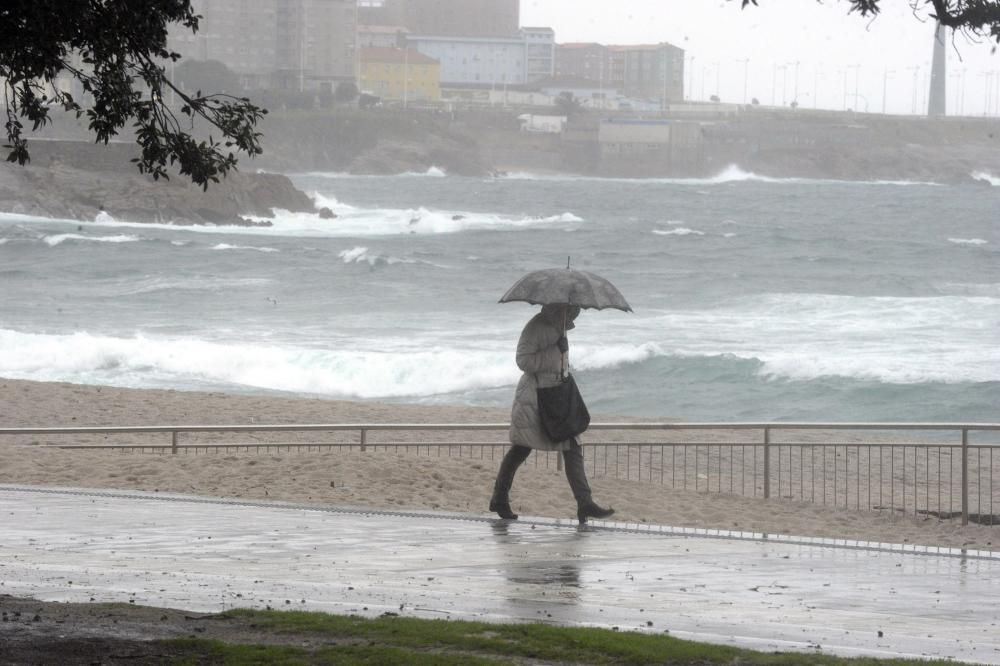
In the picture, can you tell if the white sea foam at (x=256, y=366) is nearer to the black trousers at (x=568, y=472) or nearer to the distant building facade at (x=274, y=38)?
the black trousers at (x=568, y=472)

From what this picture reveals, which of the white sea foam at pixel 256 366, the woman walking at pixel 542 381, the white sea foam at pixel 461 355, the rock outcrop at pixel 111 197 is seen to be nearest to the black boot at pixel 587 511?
the woman walking at pixel 542 381

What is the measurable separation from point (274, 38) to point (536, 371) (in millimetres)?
174562

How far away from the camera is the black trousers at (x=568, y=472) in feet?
38.2

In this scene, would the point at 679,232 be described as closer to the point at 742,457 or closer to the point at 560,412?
the point at 742,457

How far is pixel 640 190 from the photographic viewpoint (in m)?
144

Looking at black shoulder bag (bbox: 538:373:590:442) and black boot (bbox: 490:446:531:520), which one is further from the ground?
black shoulder bag (bbox: 538:373:590:442)

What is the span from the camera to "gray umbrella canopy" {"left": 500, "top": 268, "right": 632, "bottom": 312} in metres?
11.4

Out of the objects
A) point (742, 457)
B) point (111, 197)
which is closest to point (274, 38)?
point (111, 197)

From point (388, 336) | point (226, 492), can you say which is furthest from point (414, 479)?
point (388, 336)

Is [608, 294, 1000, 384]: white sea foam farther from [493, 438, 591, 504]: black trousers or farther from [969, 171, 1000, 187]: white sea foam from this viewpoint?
[969, 171, 1000, 187]: white sea foam

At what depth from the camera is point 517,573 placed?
9.23m

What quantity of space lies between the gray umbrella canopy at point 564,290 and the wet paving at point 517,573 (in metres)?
1.69

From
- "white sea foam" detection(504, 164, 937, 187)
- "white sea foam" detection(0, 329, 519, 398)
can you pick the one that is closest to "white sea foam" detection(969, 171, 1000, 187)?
"white sea foam" detection(504, 164, 937, 187)

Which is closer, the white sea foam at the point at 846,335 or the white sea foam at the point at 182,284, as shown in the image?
the white sea foam at the point at 846,335
